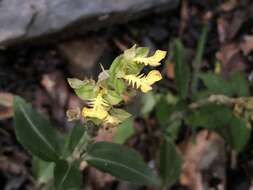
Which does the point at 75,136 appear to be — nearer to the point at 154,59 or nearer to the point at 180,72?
the point at 154,59

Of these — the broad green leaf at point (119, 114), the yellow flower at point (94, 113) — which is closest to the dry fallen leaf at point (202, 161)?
the broad green leaf at point (119, 114)

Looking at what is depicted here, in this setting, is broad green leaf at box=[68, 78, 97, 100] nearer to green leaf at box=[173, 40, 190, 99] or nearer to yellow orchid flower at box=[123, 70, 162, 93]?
yellow orchid flower at box=[123, 70, 162, 93]

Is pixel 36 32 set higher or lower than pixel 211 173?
higher

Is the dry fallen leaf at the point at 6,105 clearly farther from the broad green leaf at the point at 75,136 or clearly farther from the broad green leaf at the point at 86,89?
the broad green leaf at the point at 86,89

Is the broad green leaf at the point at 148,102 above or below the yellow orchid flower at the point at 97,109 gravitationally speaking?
below

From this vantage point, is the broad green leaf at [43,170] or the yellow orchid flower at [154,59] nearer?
the yellow orchid flower at [154,59]

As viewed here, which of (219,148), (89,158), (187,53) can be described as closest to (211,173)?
(219,148)

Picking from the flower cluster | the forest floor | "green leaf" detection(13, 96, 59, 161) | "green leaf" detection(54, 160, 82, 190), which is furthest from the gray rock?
the flower cluster

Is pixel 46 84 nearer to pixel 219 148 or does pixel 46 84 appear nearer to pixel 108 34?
pixel 108 34
